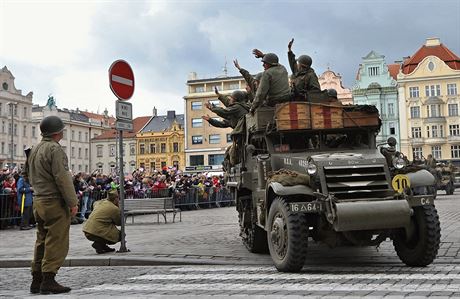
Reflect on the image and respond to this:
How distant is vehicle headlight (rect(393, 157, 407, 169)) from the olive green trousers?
14.9 feet

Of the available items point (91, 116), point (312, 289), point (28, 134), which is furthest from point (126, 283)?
point (91, 116)

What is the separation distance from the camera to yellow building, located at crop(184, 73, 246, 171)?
8919 centimetres

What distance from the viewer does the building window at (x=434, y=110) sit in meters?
75.8

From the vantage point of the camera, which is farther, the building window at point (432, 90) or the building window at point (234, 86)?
the building window at point (234, 86)

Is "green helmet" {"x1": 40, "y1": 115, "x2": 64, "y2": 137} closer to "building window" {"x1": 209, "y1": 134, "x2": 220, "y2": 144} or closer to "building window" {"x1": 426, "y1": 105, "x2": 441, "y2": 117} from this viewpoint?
"building window" {"x1": 426, "y1": 105, "x2": 441, "y2": 117}

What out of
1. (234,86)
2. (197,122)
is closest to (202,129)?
(197,122)

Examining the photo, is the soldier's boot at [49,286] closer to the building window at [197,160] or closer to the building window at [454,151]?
the building window at [454,151]

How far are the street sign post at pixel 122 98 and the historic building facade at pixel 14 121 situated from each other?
8699 cm

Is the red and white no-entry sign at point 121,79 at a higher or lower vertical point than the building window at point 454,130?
lower

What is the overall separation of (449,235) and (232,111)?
488 centimetres

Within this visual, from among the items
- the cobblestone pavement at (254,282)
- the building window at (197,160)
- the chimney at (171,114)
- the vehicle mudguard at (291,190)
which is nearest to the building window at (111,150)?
the chimney at (171,114)

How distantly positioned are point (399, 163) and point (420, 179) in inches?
15.2

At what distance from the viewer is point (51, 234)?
275 inches

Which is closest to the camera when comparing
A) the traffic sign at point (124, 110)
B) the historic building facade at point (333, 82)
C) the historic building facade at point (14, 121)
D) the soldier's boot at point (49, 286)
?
the soldier's boot at point (49, 286)
